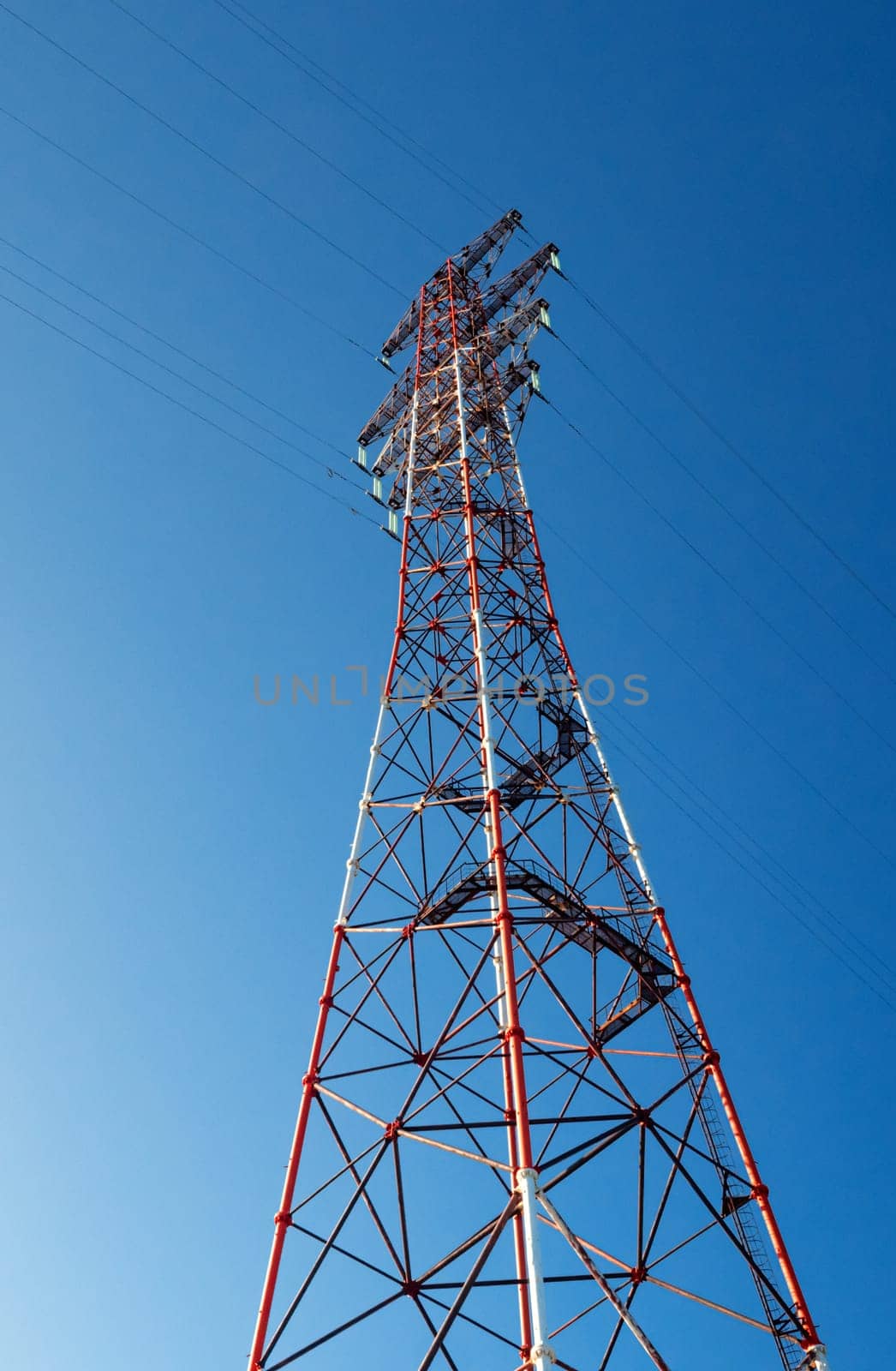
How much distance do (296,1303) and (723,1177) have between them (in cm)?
594

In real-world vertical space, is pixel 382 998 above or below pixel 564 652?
below

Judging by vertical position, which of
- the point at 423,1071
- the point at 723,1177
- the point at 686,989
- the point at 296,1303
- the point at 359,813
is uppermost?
the point at 359,813

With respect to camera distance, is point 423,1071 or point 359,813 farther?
point 359,813

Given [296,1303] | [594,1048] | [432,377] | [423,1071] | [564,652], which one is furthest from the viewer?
[432,377]

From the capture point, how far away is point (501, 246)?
3247cm

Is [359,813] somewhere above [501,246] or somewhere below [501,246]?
below

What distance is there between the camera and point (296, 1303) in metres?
11.5

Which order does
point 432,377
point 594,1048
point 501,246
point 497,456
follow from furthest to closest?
1. point 501,246
2. point 432,377
3. point 497,456
4. point 594,1048

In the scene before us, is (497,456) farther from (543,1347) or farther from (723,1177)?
(543,1347)

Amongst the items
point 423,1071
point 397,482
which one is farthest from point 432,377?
point 423,1071

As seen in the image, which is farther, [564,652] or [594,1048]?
[564,652]

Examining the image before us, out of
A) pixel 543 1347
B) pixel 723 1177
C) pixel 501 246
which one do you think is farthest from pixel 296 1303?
pixel 501 246

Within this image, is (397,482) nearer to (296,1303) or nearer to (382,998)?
(382,998)

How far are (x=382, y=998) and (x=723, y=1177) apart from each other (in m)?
5.42
